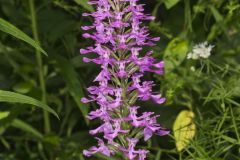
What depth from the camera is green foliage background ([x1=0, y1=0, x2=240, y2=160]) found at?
262cm

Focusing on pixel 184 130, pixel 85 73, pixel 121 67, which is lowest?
pixel 184 130

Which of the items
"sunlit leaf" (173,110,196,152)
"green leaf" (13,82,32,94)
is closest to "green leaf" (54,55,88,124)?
"green leaf" (13,82,32,94)

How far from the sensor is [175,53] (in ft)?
9.03

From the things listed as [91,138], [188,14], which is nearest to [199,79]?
[188,14]

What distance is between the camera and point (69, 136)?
9.91 ft

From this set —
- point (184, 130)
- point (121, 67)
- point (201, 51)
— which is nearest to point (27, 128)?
point (184, 130)

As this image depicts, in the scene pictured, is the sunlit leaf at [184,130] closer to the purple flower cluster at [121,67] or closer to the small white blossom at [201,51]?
the small white blossom at [201,51]

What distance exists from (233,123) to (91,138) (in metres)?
0.92

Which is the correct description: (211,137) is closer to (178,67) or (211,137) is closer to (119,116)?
(178,67)

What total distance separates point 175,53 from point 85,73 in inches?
26.5

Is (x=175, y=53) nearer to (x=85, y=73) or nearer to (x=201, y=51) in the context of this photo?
(x=201, y=51)

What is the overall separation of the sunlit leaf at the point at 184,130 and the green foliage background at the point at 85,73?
0.12 feet

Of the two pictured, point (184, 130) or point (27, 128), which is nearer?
point (184, 130)

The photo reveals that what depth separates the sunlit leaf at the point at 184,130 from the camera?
7.99ft
